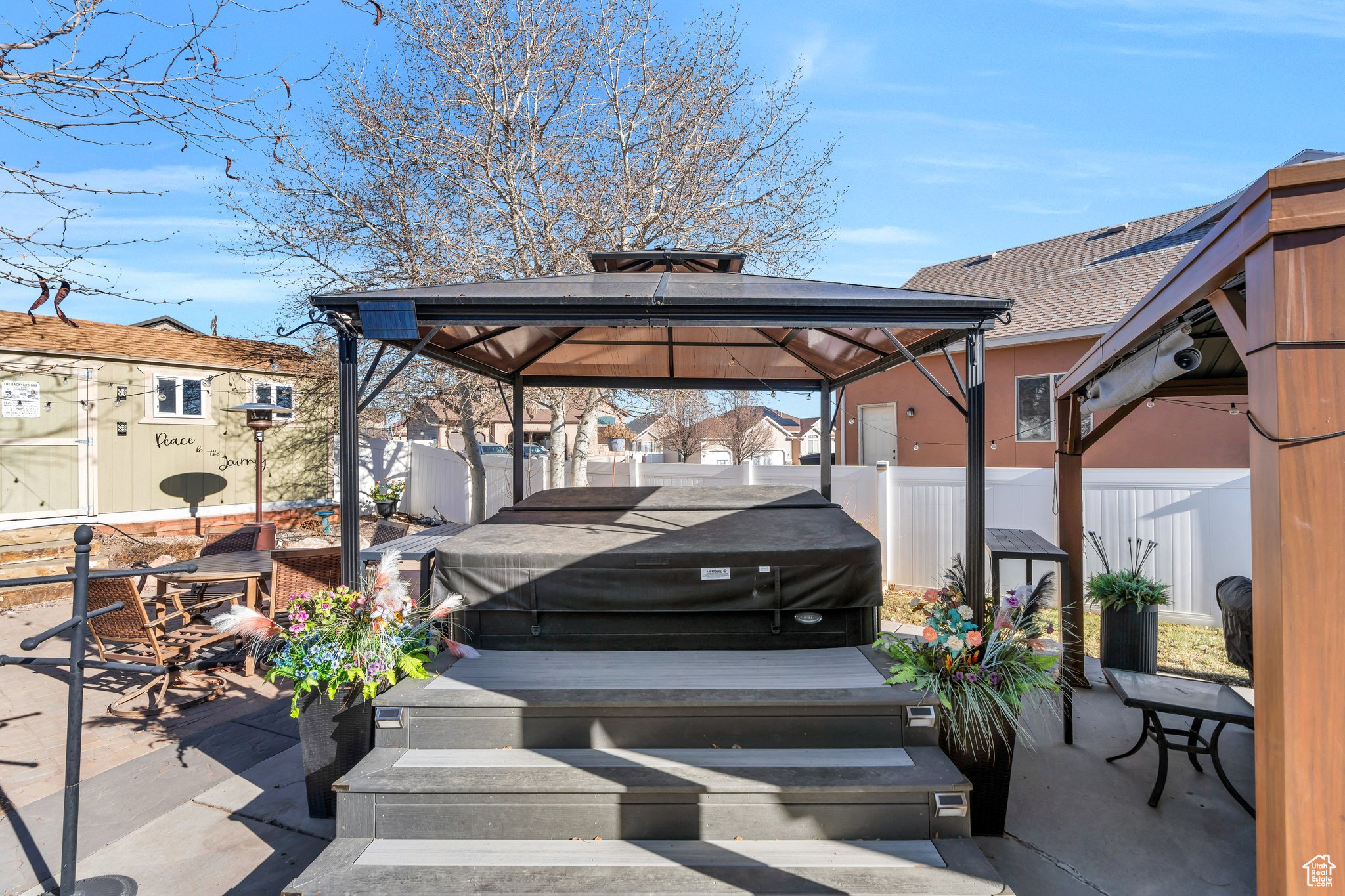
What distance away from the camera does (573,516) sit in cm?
531

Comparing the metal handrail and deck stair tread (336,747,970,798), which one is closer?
the metal handrail

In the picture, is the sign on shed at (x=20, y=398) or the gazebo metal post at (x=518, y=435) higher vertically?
the sign on shed at (x=20, y=398)

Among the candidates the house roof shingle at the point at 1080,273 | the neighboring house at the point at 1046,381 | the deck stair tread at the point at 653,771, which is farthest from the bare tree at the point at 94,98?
the house roof shingle at the point at 1080,273

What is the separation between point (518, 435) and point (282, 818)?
395 cm

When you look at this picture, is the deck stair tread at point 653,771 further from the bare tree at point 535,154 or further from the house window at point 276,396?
the house window at point 276,396

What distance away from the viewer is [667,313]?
3.35 m

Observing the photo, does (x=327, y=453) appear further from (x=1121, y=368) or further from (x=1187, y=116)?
(x=1187, y=116)

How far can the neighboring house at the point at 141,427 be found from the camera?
8.96m

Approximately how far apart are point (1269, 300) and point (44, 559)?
11.4 metres

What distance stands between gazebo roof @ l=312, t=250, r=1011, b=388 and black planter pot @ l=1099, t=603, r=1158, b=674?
259cm

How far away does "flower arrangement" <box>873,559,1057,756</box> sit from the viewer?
111 inches

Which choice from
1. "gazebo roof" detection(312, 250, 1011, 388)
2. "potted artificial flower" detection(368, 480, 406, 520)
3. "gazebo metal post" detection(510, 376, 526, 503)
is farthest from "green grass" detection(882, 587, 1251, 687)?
"potted artificial flower" detection(368, 480, 406, 520)

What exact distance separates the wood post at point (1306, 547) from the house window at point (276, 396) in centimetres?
1355

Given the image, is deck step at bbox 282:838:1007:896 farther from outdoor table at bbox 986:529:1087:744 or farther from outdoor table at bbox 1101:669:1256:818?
outdoor table at bbox 986:529:1087:744
